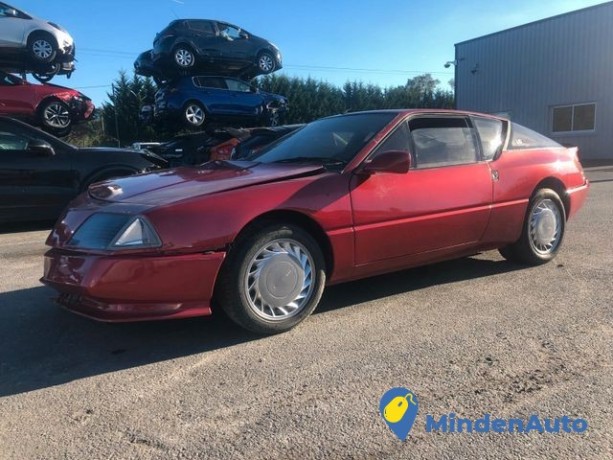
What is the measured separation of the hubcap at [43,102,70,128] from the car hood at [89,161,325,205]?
29.1ft

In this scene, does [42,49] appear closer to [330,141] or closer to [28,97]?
[28,97]

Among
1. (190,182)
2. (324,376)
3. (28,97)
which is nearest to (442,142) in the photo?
(190,182)

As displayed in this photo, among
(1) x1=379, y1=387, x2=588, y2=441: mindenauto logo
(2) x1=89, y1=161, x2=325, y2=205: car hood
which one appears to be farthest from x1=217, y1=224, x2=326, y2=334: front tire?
(1) x1=379, y1=387, x2=588, y2=441: mindenauto logo

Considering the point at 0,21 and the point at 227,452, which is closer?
the point at 227,452

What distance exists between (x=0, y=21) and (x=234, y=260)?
11.7 meters

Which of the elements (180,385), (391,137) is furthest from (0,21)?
(180,385)

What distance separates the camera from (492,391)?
107 inches

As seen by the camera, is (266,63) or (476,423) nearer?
(476,423)

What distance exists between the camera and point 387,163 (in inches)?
146

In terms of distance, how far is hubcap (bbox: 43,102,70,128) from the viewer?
11719 millimetres

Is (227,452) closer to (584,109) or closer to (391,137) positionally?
(391,137)

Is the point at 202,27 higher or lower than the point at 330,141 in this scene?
higher

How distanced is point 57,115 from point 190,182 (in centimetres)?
973

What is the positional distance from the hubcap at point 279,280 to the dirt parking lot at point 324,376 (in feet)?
0.59
